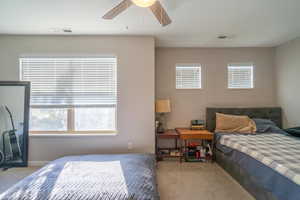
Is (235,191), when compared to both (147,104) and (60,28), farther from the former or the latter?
(60,28)

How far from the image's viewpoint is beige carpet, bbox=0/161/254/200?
2.48 metres

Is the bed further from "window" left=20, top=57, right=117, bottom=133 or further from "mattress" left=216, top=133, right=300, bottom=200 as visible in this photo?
"window" left=20, top=57, right=117, bottom=133

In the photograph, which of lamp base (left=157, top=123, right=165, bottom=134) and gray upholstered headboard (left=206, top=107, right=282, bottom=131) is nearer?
lamp base (left=157, top=123, right=165, bottom=134)

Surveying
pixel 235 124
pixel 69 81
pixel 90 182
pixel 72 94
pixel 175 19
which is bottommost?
pixel 90 182

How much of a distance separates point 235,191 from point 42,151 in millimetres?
3531

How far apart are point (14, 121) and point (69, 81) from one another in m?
1.33

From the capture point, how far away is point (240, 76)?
14.5 feet

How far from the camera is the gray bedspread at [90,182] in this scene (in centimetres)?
169

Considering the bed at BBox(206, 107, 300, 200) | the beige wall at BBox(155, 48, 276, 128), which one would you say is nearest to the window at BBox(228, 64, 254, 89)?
the beige wall at BBox(155, 48, 276, 128)

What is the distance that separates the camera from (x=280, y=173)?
1.91 meters

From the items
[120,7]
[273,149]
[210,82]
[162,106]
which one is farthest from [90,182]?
[210,82]

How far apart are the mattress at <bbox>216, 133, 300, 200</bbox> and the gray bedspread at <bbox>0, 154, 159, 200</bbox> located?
132cm

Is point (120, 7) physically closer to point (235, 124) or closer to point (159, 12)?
point (159, 12)

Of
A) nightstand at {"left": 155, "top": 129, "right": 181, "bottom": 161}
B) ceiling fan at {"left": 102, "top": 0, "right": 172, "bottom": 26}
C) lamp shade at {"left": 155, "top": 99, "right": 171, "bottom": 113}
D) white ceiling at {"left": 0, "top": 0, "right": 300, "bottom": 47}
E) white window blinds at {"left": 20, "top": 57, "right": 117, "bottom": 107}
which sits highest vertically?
white ceiling at {"left": 0, "top": 0, "right": 300, "bottom": 47}
